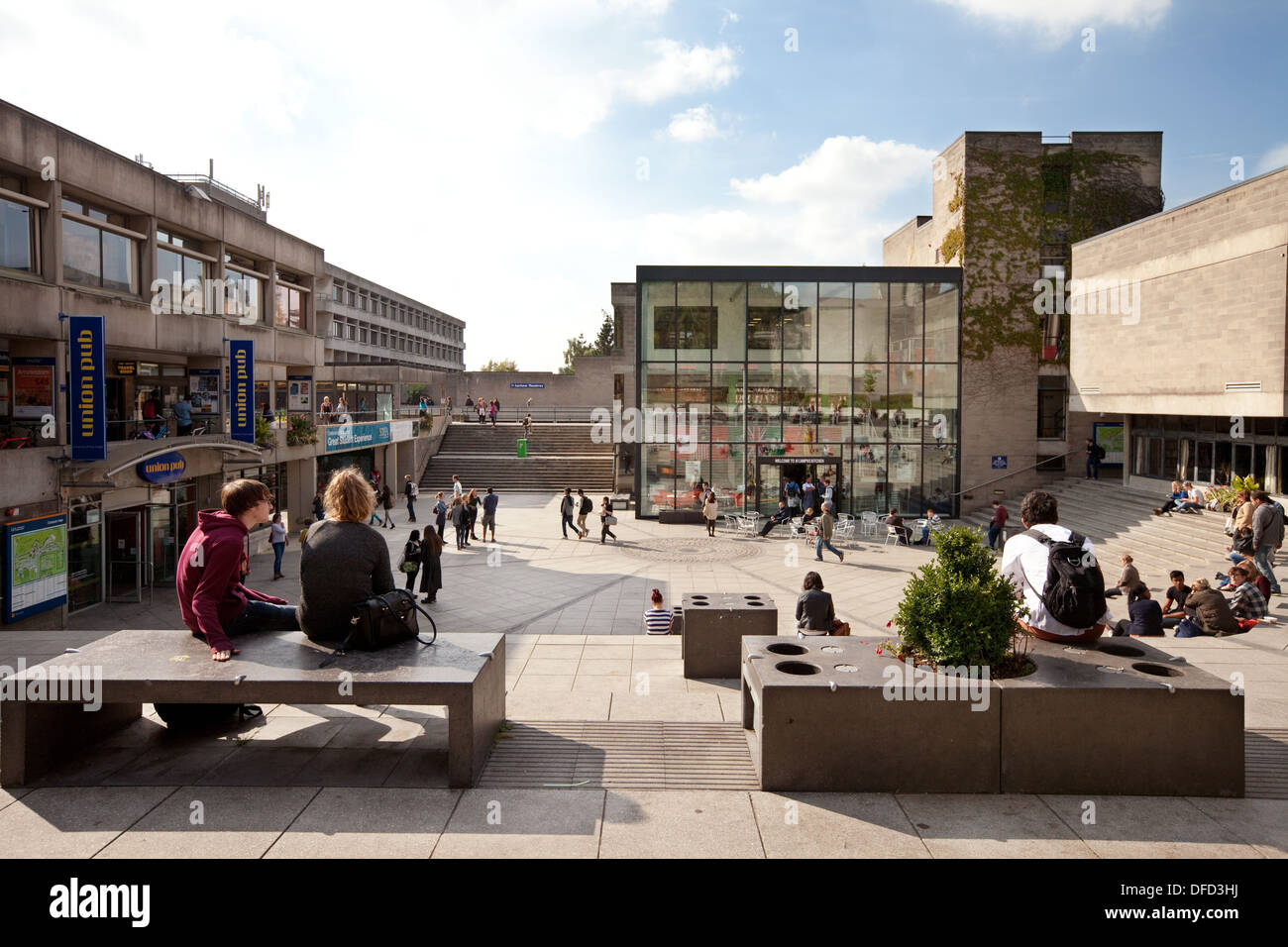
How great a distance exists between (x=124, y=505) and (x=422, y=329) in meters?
70.4

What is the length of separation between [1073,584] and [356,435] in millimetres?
28322

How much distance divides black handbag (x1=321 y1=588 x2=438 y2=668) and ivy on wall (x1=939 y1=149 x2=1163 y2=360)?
30.8 m

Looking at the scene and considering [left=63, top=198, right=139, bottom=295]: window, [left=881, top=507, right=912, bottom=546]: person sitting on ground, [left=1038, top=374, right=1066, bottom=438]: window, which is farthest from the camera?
[left=1038, top=374, right=1066, bottom=438]: window

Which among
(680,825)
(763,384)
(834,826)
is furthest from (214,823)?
(763,384)

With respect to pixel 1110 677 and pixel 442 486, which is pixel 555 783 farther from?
pixel 442 486

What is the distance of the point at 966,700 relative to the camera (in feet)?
18.8

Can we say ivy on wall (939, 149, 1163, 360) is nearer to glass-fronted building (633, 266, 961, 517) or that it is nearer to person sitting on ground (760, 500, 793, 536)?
glass-fronted building (633, 266, 961, 517)

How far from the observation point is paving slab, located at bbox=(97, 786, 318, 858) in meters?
4.79

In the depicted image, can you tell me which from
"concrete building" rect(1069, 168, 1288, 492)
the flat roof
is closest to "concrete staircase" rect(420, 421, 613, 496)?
the flat roof

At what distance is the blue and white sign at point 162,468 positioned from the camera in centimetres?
1678

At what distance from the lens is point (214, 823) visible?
512cm

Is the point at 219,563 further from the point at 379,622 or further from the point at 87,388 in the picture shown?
the point at 87,388

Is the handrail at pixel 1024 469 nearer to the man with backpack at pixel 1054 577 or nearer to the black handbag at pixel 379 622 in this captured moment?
the man with backpack at pixel 1054 577

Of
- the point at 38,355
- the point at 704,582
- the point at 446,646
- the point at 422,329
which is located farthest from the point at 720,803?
the point at 422,329
